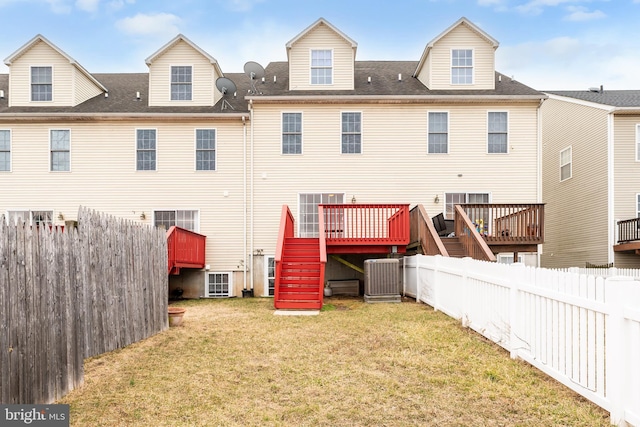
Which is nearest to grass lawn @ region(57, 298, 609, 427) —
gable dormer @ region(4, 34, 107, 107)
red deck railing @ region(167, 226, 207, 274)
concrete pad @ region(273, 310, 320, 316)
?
concrete pad @ region(273, 310, 320, 316)

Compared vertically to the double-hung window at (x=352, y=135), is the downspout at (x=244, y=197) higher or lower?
lower

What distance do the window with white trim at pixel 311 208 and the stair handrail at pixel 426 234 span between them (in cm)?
302

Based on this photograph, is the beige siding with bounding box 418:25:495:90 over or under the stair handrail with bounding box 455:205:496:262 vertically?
over

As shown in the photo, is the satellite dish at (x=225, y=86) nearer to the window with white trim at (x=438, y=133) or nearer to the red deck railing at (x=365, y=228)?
the red deck railing at (x=365, y=228)

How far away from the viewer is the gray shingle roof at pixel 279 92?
15.7 metres

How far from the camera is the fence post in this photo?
12.7 ft

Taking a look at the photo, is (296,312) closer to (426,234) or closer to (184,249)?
(426,234)

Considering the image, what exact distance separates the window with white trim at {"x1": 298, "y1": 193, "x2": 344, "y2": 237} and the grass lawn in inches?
291

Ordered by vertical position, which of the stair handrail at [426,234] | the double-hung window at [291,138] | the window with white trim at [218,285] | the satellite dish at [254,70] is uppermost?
the satellite dish at [254,70]

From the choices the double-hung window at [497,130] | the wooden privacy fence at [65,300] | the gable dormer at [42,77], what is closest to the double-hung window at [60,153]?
the gable dormer at [42,77]

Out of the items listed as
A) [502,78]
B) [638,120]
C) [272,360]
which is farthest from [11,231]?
[638,120]

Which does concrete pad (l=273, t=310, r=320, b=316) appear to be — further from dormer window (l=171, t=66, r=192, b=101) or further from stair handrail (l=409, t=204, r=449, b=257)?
dormer window (l=171, t=66, r=192, b=101)

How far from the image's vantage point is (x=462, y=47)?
1622cm

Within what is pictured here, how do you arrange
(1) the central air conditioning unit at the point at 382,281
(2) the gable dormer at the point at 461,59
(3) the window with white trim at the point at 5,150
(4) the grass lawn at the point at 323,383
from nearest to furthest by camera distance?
(4) the grass lawn at the point at 323,383
(1) the central air conditioning unit at the point at 382,281
(3) the window with white trim at the point at 5,150
(2) the gable dormer at the point at 461,59
